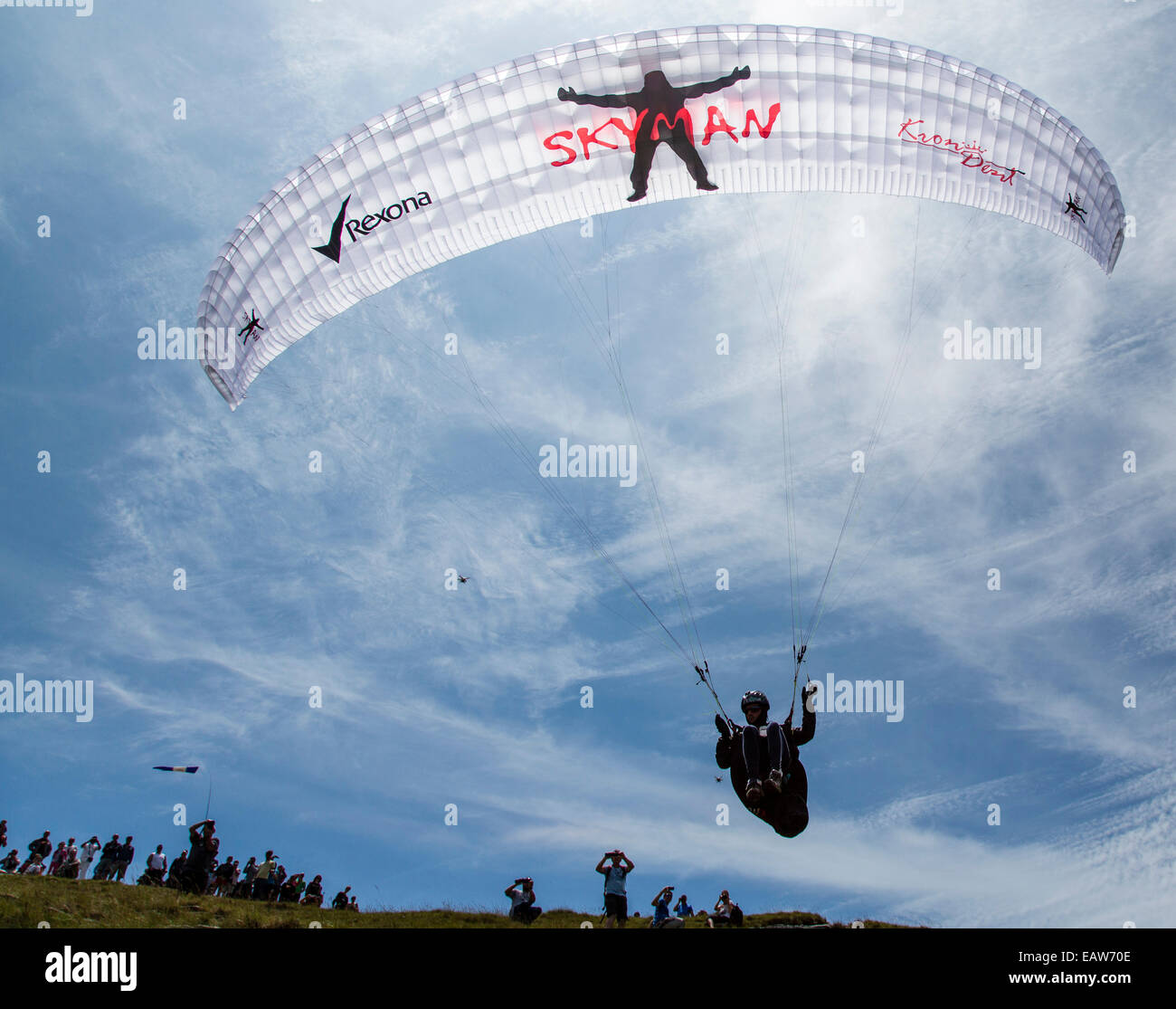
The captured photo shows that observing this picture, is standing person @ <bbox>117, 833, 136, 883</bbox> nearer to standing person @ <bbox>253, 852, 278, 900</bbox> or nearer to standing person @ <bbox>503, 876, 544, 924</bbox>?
standing person @ <bbox>253, 852, 278, 900</bbox>

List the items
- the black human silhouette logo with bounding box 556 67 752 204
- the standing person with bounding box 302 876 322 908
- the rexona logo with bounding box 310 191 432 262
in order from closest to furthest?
1. the black human silhouette logo with bounding box 556 67 752 204
2. the rexona logo with bounding box 310 191 432 262
3. the standing person with bounding box 302 876 322 908

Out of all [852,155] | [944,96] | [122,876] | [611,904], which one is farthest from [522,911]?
[944,96]

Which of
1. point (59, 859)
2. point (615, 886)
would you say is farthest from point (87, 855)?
point (615, 886)

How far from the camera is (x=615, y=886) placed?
43.4ft

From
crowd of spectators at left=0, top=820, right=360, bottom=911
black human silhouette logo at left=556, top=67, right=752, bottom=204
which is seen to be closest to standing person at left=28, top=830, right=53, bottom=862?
crowd of spectators at left=0, top=820, right=360, bottom=911

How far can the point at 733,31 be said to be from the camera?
43.8ft

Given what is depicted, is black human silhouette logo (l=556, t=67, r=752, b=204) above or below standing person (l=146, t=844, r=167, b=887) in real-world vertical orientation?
above

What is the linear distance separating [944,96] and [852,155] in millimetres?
1445

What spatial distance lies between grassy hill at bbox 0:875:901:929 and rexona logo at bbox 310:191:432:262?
9.16 metres

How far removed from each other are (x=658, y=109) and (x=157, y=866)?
14.6 m

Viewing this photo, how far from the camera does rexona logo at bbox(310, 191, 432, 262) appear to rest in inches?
555

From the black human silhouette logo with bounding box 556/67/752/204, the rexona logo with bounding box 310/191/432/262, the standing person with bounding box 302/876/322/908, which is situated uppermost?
the black human silhouette logo with bounding box 556/67/752/204
